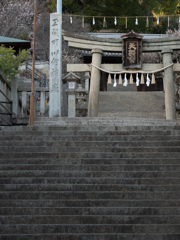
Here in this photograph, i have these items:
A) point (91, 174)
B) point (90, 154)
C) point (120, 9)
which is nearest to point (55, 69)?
point (90, 154)

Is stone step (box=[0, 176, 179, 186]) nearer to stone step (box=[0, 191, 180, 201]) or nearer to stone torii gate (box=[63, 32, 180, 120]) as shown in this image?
stone step (box=[0, 191, 180, 201])

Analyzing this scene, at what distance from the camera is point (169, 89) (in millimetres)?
16531

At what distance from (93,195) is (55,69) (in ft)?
31.0

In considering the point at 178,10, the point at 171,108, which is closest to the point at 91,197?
the point at 171,108

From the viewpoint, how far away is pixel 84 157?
8.62m

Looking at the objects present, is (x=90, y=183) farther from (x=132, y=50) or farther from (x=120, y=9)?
(x=120, y=9)

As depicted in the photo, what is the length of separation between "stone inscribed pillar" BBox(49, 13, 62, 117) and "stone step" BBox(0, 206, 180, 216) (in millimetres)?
8842

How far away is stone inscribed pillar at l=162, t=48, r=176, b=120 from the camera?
16.2m

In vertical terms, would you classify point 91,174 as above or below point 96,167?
below

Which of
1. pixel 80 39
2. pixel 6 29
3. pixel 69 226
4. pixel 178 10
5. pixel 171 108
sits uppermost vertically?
pixel 178 10

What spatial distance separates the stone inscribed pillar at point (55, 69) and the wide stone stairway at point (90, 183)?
18.2ft

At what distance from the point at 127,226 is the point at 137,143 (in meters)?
3.02

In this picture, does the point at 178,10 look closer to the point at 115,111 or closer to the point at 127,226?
the point at 115,111

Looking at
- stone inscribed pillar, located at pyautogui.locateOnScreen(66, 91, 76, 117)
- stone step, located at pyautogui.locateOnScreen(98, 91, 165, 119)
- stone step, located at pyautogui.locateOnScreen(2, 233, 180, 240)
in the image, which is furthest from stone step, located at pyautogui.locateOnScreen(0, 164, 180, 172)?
stone step, located at pyautogui.locateOnScreen(98, 91, 165, 119)
